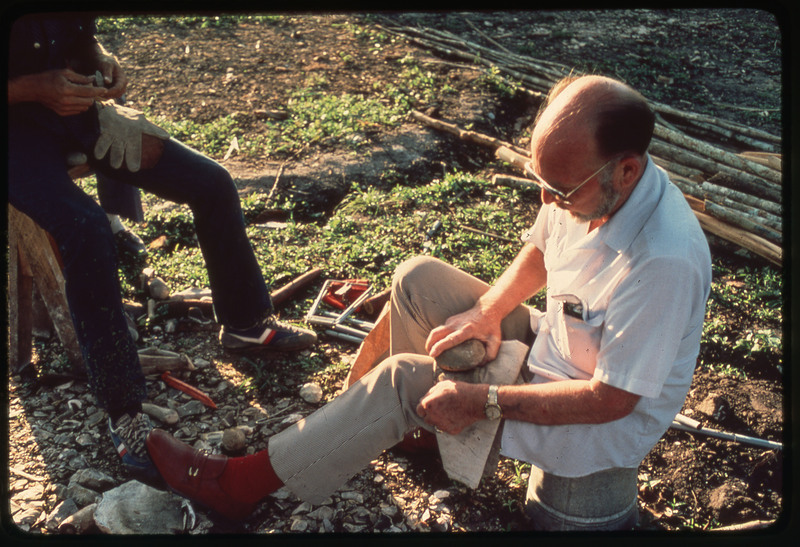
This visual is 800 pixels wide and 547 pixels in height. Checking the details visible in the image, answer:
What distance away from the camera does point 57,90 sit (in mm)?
2957

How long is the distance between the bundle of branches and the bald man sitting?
8.73ft

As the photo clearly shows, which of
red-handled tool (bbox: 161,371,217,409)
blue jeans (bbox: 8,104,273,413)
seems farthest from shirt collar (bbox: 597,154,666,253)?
red-handled tool (bbox: 161,371,217,409)

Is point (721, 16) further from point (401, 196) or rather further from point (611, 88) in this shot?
point (611, 88)

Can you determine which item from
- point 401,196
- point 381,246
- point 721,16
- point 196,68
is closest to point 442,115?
point 401,196

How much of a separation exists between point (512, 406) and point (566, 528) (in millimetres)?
595

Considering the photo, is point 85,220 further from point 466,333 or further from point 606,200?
point 606,200

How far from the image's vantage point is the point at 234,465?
2699mm

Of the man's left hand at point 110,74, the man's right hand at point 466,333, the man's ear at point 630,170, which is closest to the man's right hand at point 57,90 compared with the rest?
the man's left hand at point 110,74

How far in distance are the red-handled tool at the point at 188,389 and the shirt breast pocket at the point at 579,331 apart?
2003 millimetres

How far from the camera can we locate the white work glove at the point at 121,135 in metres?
3.18

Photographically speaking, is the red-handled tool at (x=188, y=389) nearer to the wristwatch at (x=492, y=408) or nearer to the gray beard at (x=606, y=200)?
the wristwatch at (x=492, y=408)

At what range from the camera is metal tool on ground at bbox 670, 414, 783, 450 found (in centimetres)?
311

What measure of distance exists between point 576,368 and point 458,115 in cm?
446

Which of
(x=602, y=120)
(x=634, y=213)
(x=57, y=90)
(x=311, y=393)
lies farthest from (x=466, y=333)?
(x=57, y=90)
